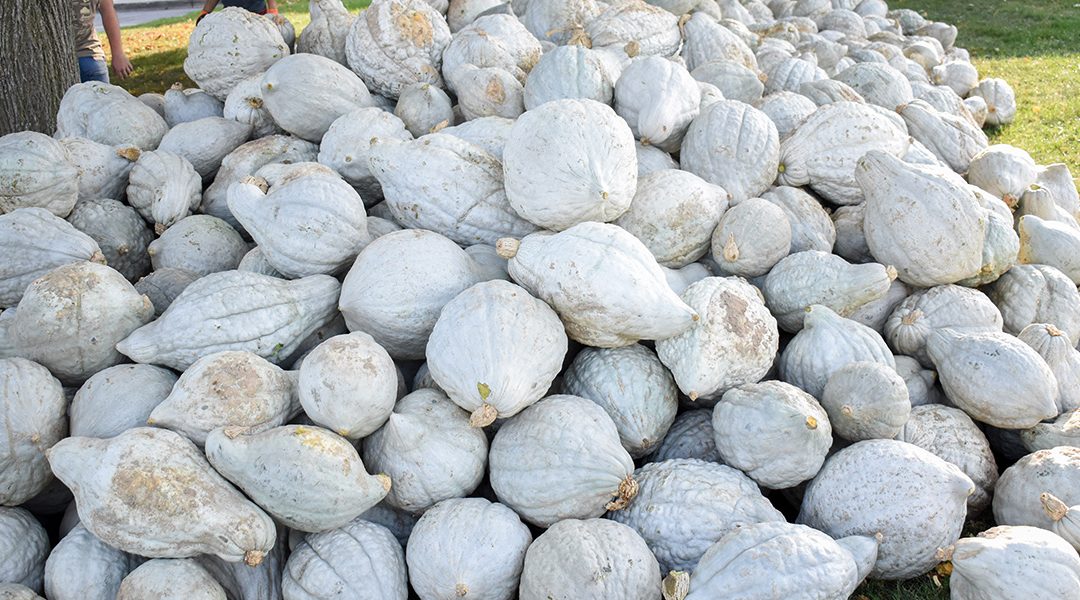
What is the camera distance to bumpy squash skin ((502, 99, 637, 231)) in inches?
111

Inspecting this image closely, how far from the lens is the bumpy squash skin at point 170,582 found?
85.9 inches

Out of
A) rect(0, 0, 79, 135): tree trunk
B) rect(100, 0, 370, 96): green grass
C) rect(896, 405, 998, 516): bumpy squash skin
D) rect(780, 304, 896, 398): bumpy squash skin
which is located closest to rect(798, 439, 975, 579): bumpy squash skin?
rect(896, 405, 998, 516): bumpy squash skin

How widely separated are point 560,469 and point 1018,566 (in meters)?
1.22

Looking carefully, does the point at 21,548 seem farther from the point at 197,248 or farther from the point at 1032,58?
the point at 1032,58

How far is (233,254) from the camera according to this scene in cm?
338

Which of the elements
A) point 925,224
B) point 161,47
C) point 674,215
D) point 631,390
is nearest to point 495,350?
point 631,390

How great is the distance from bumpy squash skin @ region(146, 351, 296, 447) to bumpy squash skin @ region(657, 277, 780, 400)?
1.21 m

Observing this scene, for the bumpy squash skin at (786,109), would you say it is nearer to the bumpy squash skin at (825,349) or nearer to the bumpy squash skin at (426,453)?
the bumpy squash skin at (825,349)

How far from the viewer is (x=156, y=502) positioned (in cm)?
226

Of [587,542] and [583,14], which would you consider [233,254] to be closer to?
[587,542]

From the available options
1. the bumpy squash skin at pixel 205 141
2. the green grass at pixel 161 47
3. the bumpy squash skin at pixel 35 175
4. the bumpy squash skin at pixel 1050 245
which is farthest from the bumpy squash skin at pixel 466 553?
the green grass at pixel 161 47

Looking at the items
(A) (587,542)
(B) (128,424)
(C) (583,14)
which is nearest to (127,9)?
(C) (583,14)

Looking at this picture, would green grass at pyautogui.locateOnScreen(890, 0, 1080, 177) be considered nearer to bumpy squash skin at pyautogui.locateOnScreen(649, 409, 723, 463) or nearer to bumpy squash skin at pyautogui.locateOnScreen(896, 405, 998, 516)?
bumpy squash skin at pyautogui.locateOnScreen(896, 405, 998, 516)

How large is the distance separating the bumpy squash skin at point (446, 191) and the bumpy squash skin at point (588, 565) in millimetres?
1173
